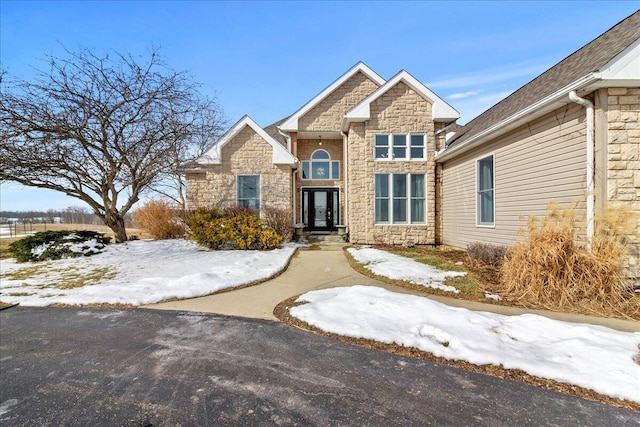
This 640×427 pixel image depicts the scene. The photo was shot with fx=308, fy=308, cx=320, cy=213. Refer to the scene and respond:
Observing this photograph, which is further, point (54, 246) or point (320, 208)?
point (320, 208)

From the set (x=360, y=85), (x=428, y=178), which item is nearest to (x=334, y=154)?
(x=360, y=85)

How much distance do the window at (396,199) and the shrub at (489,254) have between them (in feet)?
12.3

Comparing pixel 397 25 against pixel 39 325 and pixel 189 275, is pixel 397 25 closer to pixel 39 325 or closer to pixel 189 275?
pixel 189 275

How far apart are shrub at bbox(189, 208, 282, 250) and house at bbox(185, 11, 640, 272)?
2.74 m

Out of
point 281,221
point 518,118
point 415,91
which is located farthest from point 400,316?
point 415,91

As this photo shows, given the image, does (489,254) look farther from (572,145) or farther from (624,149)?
(624,149)

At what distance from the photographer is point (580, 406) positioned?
254 centimetres

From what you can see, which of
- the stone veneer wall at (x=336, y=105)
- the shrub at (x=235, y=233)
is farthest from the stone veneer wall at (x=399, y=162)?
the shrub at (x=235, y=233)

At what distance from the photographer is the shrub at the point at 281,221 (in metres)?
→ 12.6

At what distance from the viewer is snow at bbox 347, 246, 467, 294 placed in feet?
21.0

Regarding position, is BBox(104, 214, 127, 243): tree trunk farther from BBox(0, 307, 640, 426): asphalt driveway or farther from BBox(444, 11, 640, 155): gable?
BBox(444, 11, 640, 155): gable

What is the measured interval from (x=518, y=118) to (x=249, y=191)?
10459mm

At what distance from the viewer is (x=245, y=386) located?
287cm

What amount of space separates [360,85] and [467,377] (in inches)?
603
